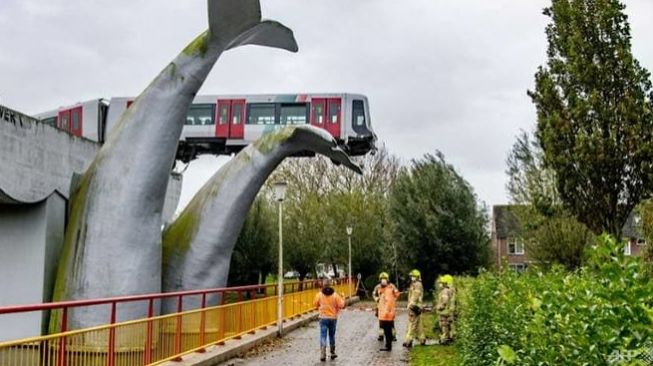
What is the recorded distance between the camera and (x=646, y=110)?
740 inches

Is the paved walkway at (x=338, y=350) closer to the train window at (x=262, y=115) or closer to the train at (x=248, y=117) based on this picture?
the train at (x=248, y=117)

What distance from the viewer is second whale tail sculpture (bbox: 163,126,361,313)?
1908 cm

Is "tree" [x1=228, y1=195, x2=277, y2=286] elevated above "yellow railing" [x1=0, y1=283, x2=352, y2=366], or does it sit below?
above

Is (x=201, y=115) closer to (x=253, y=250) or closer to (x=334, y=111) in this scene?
(x=334, y=111)

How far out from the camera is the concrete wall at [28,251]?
17297 mm

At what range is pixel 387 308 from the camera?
16.3 m

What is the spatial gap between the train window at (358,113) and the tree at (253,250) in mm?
6812

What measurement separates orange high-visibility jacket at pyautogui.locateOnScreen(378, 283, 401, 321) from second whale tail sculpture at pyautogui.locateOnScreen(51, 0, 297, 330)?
507 centimetres

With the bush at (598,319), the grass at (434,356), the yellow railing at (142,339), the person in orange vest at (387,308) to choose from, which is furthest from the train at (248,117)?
the bush at (598,319)

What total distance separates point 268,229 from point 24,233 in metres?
23.2

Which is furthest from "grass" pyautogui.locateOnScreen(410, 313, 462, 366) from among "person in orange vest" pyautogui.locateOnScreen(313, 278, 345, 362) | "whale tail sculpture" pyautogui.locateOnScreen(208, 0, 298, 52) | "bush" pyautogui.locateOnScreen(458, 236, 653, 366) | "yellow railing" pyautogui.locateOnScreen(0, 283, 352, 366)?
"bush" pyautogui.locateOnScreen(458, 236, 653, 366)

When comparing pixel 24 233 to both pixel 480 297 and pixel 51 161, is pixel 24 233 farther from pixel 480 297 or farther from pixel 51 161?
pixel 480 297

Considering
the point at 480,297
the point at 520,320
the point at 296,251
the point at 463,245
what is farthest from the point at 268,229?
the point at 520,320

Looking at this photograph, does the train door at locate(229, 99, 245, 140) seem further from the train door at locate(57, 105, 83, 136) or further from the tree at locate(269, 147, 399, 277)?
the tree at locate(269, 147, 399, 277)
